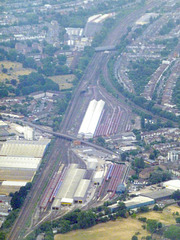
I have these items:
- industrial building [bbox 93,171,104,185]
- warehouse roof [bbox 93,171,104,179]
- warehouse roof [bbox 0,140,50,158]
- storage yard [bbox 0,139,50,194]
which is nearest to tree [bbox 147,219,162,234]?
industrial building [bbox 93,171,104,185]

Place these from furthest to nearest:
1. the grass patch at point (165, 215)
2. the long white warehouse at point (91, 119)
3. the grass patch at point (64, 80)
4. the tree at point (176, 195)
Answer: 1. the grass patch at point (64, 80)
2. the long white warehouse at point (91, 119)
3. the tree at point (176, 195)
4. the grass patch at point (165, 215)

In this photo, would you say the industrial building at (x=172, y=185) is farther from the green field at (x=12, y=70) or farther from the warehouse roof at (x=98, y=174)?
the green field at (x=12, y=70)

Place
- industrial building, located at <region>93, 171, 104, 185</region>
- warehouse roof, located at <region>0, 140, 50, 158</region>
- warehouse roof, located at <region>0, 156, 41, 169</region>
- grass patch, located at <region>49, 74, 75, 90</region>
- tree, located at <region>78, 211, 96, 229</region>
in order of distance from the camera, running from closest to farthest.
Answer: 1. tree, located at <region>78, 211, 96, 229</region>
2. industrial building, located at <region>93, 171, 104, 185</region>
3. warehouse roof, located at <region>0, 156, 41, 169</region>
4. warehouse roof, located at <region>0, 140, 50, 158</region>
5. grass patch, located at <region>49, 74, 75, 90</region>

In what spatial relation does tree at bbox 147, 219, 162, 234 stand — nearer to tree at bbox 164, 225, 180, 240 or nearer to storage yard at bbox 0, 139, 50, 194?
tree at bbox 164, 225, 180, 240

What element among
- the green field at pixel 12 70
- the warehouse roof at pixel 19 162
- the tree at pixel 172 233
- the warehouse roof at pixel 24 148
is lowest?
the green field at pixel 12 70

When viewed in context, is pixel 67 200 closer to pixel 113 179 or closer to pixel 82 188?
pixel 82 188

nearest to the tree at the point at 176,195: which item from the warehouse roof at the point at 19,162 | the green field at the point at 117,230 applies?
the green field at the point at 117,230

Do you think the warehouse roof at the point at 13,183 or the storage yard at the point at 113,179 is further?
the warehouse roof at the point at 13,183
